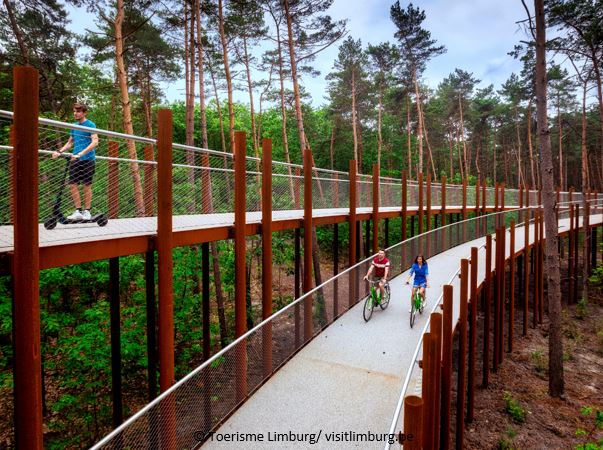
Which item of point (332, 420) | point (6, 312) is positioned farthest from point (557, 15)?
point (6, 312)

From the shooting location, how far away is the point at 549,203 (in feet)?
32.3

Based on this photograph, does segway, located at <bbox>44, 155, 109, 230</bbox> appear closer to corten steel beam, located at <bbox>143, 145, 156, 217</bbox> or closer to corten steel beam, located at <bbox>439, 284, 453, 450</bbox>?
corten steel beam, located at <bbox>143, 145, 156, 217</bbox>

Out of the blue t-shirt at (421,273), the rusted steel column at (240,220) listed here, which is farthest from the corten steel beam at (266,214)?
the blue t-shirt at (421,273)

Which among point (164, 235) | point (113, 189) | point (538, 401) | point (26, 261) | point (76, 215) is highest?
point (113, 189)

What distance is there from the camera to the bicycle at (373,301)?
8.33m

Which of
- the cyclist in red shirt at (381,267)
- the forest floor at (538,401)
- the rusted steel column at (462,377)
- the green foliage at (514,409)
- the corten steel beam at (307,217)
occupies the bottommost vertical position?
the forest floor at (538,401)

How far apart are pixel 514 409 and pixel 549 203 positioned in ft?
18.3

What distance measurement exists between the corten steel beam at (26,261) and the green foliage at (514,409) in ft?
33.8

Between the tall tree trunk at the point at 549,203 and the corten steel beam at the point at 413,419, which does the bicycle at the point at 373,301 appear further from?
the corten steel beam at the point at 413,419

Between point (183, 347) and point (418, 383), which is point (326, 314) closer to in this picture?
point (418, 383)

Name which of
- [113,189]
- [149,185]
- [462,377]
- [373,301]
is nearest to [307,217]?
[373,301]

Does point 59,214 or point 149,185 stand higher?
point 149,185

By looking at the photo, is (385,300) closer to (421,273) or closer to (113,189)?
(421,273)

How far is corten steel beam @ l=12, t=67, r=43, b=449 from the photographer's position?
3203 millimetres
